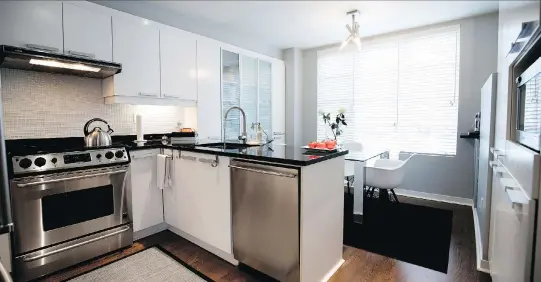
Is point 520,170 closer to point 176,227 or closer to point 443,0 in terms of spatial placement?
point 443,0

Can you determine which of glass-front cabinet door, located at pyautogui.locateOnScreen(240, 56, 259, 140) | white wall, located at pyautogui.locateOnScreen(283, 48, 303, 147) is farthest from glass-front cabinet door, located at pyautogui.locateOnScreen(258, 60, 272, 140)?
white wall, located at pyautogui.locateOnScreen(283, 48, 303, 147)

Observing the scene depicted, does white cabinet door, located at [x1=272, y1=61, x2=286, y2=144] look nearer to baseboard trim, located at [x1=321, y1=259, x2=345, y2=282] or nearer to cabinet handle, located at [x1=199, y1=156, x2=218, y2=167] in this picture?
cabinet handle, located at [x1=199, y1=156, x2=218, y2=167]

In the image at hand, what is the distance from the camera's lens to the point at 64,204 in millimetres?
1742

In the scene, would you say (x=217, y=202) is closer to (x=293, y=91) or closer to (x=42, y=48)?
(x=42, y=48)

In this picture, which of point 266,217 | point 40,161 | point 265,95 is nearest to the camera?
point 266,217

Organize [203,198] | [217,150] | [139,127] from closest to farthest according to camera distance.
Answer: [217,150]
[203,198]
[139,127]

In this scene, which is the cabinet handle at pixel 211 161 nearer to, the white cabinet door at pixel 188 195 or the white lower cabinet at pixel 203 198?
the white lower cabinet at pixel 203 198

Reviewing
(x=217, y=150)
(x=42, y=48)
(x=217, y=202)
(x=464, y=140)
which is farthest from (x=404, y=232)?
(x=42, y=48)

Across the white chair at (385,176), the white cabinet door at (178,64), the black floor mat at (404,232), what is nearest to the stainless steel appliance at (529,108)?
the black floor mat at (404,232)

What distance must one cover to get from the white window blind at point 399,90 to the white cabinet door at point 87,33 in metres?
2.89

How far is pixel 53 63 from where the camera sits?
1.87 meters

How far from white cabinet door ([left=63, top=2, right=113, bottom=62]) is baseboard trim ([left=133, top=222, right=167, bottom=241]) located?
146 centimetres

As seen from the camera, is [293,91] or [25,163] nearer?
[25,163]

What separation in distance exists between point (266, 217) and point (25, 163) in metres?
1.50
